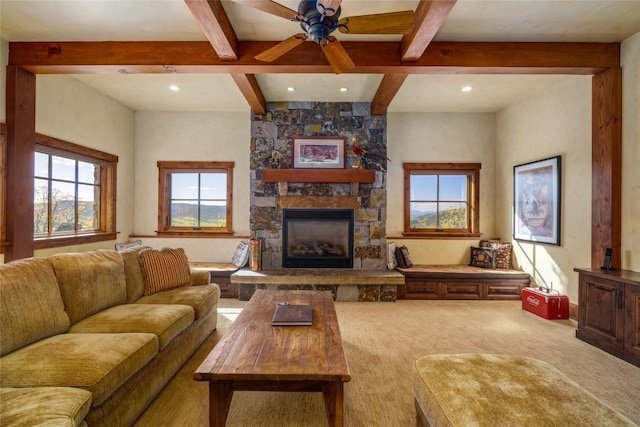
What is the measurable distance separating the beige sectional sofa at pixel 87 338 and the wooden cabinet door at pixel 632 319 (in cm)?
372

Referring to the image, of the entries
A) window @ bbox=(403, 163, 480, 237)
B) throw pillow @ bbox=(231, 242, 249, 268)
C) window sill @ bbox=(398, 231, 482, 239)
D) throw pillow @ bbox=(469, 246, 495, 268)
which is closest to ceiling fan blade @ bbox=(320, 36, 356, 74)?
window @ bbox=(403, 163, 480, 237)

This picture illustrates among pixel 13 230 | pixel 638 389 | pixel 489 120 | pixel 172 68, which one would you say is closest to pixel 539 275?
pixel 638 389

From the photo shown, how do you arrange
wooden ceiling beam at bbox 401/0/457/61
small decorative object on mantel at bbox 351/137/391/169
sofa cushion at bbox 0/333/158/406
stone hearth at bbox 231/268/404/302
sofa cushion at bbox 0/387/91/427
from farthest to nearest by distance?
1. small decorative object on mantel at bbox 351/137/391/169
2. stone hearth at bbox 231/268/404/302
3. wooden ceiling beam at bbox 401/0/457/61
4. sofa cushion at bbox 0/333/158/406
5. sofa cushion at bbox 0/387/91/427

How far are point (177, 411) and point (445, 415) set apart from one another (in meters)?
1.61

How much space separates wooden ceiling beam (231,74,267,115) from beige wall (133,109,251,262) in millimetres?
792

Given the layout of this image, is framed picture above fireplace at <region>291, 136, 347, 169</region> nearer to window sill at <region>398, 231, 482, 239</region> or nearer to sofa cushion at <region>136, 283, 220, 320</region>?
window sill at <region>398, 231, 482, 239</region>

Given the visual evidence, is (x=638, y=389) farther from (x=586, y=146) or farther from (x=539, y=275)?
(x=586, y=146)

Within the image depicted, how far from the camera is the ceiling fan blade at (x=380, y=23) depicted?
203 centimetres

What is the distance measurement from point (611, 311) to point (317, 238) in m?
3.47

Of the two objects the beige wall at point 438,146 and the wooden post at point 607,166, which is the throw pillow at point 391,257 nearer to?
the beige wall at point 438,146

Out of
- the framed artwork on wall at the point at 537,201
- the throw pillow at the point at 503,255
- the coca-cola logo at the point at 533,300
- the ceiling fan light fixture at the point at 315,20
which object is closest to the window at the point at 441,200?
the throw pillow at the point at 503,255

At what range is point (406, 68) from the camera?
10.3ft

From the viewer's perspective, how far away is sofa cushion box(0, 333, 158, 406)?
1.56 metres

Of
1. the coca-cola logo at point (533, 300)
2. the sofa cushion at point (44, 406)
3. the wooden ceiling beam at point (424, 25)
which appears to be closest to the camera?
the sofa cushion at point (44, 406)
